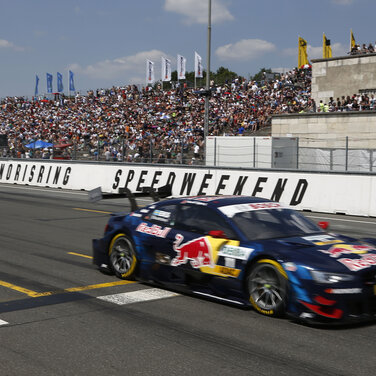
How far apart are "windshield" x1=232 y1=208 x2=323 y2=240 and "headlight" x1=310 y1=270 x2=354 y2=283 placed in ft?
3.69

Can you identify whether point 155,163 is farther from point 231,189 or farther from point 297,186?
point 297,186

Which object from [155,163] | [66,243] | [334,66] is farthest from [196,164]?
[334,66]

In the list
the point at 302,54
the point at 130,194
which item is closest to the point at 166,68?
the point at 302,54

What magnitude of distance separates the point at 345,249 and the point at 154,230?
2.66m

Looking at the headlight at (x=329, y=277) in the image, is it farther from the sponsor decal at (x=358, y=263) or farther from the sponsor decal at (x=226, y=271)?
the sponsor decal at (x=226, y=271)

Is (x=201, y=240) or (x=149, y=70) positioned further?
(x=149, y=70)

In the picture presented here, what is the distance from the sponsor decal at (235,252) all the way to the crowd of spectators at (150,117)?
1644 centimetres

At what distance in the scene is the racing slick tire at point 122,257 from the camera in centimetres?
829

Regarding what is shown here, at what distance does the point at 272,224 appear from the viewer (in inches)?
288

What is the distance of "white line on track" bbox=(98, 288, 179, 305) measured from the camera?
24.1 ft

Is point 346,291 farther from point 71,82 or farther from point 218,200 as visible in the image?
point 71,82

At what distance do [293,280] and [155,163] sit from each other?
61.2 feet

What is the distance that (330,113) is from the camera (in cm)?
2989

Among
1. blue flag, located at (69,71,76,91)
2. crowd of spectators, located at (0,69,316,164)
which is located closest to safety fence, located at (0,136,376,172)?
crowd of spectators, located at (0,69,316,164)
